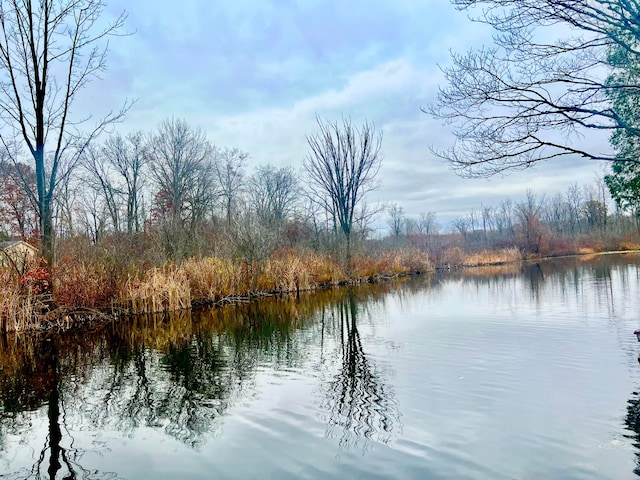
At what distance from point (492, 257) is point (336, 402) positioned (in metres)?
35.7

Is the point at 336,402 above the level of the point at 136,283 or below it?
below

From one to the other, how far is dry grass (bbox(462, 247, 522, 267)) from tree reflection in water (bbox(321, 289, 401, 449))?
99.5 ft

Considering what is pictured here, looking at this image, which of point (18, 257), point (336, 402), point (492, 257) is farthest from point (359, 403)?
point (492, 257)

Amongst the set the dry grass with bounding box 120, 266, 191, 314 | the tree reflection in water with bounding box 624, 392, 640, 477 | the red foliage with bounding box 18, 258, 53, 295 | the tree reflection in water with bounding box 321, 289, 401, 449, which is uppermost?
the red foliage with bounding box 18, 258, 53, 295

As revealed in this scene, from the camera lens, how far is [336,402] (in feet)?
15.6

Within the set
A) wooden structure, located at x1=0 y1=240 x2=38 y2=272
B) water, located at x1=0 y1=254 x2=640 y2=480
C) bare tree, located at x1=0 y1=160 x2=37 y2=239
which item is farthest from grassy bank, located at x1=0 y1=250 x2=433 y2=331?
bare tree, located at x1=0 y1=160 x2=37 y2=239

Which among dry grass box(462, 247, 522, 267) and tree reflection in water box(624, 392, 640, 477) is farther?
dry grass box(462, 247, 522, 267)

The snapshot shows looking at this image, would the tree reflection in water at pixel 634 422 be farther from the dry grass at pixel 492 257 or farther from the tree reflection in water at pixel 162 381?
the dry grass at pixel 492 257

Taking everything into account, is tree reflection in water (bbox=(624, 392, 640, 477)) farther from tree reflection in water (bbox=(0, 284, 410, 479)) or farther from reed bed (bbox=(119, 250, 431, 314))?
reed bed (bbox=(119, 250, 431, 314))

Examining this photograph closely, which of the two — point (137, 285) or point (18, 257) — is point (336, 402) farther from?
point (18, 257)

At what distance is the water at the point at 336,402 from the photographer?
3.39 metres

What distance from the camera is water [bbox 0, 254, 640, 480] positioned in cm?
339

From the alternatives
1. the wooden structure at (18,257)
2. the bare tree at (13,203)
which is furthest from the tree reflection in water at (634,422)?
the bare tree at (13,203)

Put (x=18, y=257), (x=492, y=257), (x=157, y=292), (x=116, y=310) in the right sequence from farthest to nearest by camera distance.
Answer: (x=492, y=257) → (x=157, y=292) → (x=116, y=310) → (x=18, y=257)
